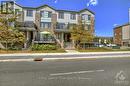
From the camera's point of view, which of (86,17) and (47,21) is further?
(86,17)

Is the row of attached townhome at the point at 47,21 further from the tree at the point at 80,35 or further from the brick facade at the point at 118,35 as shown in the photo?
the brick facade at the point at 118,35

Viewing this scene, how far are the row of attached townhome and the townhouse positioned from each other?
31.8m

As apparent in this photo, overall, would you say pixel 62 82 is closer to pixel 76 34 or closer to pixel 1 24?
pixel 1 24

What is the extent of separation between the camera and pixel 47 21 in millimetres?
57250

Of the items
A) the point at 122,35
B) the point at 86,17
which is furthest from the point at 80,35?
the point at 122,35

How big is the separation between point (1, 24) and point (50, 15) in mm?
19181

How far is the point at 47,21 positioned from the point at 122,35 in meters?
46.2

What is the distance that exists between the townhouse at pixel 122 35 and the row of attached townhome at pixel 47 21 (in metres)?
31.8

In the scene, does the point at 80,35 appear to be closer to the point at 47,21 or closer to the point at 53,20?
the point at 53,20

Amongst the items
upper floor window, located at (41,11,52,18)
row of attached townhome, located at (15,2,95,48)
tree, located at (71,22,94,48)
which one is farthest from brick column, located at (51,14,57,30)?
tree, located at (71,22,94,48)

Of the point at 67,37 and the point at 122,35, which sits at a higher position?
the point at 122,35

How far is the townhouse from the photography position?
3447 inches

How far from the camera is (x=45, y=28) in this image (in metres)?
57.2

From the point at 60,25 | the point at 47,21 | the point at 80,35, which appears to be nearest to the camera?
the point at 80,35
